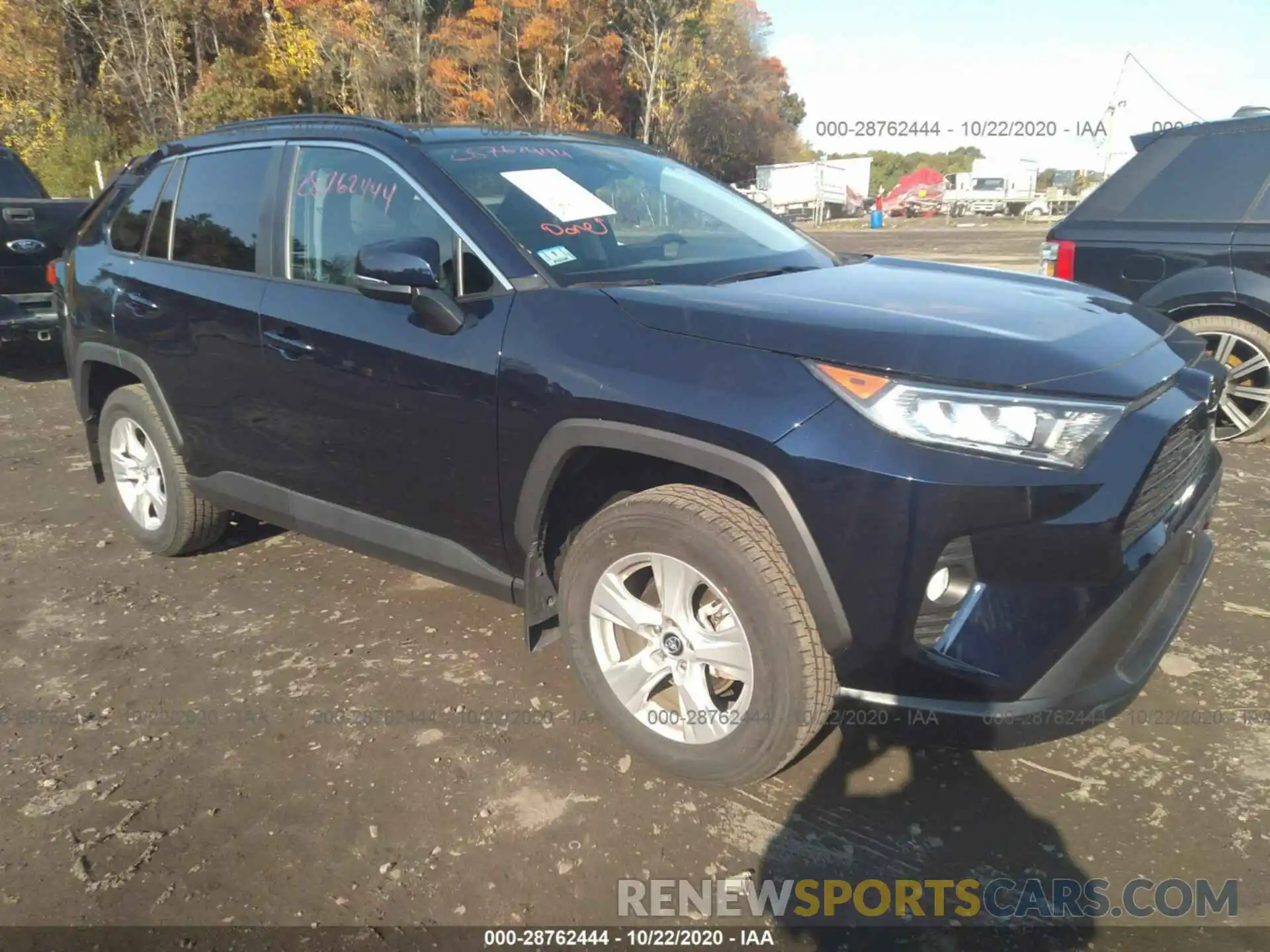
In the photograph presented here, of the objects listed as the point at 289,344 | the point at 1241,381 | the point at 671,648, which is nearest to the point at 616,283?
the point at 671,648

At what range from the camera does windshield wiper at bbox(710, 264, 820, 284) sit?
289cm

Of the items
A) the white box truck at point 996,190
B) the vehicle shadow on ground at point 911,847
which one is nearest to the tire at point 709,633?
the vehicle shadow on ground at point 911,847

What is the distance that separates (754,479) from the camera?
2.24 m

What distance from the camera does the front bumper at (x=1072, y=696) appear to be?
7.11 ft

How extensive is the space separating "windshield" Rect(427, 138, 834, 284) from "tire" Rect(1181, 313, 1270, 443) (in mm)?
2905

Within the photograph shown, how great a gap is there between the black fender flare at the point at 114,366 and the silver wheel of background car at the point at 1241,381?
5.17 metres

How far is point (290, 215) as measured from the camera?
134 inches

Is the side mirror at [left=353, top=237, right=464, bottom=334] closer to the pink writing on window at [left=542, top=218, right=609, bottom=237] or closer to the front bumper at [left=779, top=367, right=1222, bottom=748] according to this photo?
the pink writing on window at [left=542, top=218, right=609, bottom=237]

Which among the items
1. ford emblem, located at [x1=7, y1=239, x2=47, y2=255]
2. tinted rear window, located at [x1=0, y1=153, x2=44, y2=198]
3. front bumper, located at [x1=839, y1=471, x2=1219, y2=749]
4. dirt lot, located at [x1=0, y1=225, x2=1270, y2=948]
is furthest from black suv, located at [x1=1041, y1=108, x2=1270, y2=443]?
tinted rear window, located at [x1=0, y1=153, x2=44, y2=198]

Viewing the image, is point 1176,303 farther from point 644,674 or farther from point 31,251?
point 31,251

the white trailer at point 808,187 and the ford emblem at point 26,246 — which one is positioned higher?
the white trailer at point 808,187

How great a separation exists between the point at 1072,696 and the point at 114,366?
3.99m

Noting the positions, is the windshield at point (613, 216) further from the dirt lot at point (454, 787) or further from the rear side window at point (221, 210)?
the dirt lot at point (454, 787)

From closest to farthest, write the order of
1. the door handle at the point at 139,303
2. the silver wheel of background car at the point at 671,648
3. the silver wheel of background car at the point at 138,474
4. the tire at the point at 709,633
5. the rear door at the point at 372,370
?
the tire at the point at 709,633
the silver wheel of background car at the point at 671,648
the rear door at the point at 372,370
the door handle at the point at 139,303
the silver wheel of background car at the point at 138,474
